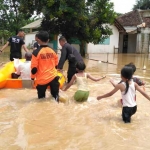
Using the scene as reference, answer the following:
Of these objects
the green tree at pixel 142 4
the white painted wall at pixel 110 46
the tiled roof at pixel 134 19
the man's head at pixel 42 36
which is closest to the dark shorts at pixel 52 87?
the man's head at pixel 42 36

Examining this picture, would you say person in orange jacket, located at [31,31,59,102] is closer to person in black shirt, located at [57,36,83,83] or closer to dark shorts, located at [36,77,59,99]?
dark shorts, located at [36,77,59,99]

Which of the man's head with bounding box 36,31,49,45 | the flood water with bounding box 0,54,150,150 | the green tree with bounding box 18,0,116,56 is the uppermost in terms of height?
the green tree with bounding box 18,0,116,56

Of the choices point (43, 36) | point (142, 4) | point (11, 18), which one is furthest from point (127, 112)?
point (142, 4)

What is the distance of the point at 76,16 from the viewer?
50.0 feet

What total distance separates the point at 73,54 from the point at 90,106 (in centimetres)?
213

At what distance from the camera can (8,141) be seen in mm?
3312

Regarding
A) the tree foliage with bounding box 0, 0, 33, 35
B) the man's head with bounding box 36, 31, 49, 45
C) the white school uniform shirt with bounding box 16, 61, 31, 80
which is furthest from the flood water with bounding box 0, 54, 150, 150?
the tree foliage with bounding box 0, 0, 33, 35

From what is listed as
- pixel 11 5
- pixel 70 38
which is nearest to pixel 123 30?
pixel 70 38

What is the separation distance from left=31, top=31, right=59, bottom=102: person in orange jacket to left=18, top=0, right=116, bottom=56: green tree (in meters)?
10.5

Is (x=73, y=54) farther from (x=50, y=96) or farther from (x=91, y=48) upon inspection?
(x=91, y=48)

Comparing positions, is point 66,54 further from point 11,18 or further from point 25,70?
point 11,18

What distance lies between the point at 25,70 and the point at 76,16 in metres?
9.64

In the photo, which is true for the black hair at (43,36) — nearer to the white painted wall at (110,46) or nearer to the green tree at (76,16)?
the green tree at (76,16)

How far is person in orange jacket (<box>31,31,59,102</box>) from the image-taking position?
4707 millimetres
